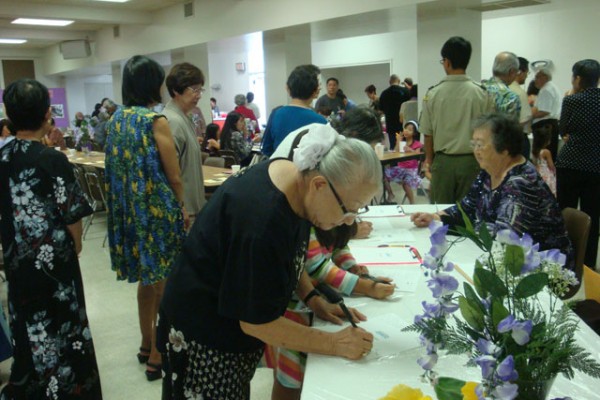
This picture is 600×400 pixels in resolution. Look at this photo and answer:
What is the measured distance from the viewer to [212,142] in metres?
7.17

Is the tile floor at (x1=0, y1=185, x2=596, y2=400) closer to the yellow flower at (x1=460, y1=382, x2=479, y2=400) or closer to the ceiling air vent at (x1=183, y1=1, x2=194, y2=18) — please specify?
the yellow flower at (x1=460, y1=382, x2=479, y2=400)

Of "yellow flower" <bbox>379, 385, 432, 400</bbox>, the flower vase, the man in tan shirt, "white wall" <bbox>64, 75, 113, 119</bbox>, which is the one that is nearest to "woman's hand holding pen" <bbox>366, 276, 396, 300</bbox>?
"yellow flower" <bbox>379, 385, 432, 400</bbox>

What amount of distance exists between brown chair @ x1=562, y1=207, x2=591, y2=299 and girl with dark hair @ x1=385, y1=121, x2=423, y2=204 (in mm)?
Result: 3169

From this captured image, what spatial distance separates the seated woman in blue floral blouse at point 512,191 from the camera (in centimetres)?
226

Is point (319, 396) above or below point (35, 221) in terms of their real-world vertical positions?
below

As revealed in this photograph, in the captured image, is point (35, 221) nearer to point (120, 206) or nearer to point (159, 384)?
point (120, 206)

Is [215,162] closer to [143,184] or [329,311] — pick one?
[143,184]

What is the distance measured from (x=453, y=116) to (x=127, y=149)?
2.18 metres

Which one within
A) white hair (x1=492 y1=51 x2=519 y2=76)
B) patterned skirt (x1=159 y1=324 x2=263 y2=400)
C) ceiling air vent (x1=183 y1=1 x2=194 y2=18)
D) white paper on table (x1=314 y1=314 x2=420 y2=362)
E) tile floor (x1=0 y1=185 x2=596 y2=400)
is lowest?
tile floor (x1=0 y1=185 x2=596 y2=400)

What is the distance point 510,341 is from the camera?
823 millimetres

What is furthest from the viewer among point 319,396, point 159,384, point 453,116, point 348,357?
point 453,116

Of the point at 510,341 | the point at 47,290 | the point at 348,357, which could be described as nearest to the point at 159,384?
the point at 47,290

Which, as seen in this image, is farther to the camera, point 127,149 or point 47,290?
point 127,149

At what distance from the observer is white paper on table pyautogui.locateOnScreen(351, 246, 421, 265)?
2.10 m
